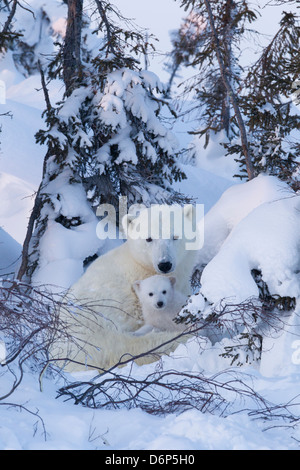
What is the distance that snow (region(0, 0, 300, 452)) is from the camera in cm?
282

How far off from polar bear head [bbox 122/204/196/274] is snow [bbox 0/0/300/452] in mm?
324

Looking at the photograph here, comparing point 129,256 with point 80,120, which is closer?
point 129,256

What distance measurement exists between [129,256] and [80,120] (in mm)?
3419

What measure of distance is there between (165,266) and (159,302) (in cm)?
38

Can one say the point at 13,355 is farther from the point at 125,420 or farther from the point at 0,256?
the point at 0,256

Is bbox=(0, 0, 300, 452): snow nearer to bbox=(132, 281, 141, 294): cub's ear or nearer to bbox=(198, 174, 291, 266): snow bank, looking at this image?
bbox=(198, 174, 291, 266): snow bank

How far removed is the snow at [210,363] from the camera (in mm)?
2824

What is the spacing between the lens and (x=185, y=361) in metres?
5.14

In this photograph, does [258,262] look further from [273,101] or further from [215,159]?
[215,159]

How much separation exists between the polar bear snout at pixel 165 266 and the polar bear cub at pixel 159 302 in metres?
0.09

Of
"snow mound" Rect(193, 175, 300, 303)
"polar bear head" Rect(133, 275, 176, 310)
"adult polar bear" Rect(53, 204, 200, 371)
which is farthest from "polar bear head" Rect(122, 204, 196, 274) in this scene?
"snow mound" Rect(193, 175, 300, 303)

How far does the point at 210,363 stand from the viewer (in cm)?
543

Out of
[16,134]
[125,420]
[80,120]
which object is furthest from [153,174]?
[16,134]

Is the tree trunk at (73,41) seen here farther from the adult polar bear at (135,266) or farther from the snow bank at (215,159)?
the snow bank at (215,159)
